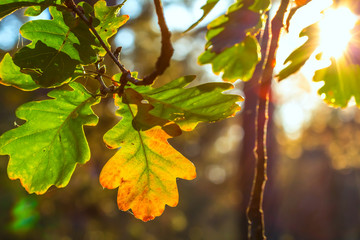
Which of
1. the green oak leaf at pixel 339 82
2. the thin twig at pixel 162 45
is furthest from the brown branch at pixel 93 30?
the green oak leaf at pixel 339 82

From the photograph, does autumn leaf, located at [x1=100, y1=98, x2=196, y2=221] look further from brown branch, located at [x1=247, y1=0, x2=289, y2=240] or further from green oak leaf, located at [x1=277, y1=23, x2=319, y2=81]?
green oak leaf, located at [x1=277, y1=23, x2=319, y2=81]

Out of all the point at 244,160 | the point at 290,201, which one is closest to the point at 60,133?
the point at 244,160

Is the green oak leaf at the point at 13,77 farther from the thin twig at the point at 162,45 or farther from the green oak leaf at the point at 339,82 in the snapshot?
the green oak leaf at the point at 339,82

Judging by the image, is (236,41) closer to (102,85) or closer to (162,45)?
(162,45)

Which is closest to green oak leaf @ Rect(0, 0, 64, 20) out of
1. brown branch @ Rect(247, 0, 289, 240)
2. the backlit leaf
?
brown branch @ Rect(247, 0, 289, 240)

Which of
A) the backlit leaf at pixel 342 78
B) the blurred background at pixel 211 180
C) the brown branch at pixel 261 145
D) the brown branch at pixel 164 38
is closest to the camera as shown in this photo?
the brown branch at pixel 164 38

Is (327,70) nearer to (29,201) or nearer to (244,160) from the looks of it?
(244,160)
